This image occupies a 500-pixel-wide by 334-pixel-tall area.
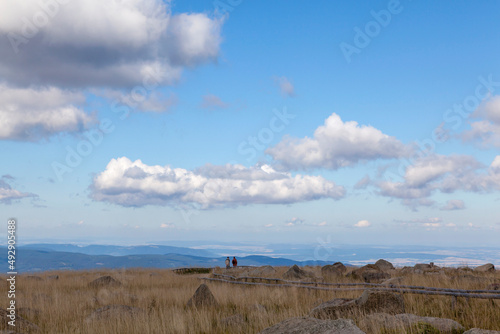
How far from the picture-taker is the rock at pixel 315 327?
5.64 m

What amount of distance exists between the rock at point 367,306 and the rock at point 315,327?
2.32 m

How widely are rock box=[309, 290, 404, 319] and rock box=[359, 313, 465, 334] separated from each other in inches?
45.8

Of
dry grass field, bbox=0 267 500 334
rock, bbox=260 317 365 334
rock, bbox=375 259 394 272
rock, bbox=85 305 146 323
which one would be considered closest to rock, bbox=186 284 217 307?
dry grass field, bbox=0 267 500 334

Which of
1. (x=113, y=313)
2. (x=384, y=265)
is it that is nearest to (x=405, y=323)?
(x=113, y=313)

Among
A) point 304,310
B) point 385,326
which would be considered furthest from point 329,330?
point 304,310

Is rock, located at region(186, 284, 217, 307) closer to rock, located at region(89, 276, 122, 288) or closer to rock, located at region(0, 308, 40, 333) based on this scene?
rock, located at region(0, 308, 40, 333)

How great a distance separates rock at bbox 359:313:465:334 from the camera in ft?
22.4

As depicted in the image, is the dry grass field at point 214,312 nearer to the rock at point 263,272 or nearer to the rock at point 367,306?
the rock at point 367,306

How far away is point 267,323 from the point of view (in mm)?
9062

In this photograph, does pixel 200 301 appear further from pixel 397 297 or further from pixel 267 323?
pixel 397 297

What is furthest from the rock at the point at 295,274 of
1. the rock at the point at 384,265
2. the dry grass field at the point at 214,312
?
the rock at the point at 384,265

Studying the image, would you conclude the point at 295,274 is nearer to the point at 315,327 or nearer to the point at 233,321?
the point at 233,321

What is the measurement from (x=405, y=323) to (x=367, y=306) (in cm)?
176

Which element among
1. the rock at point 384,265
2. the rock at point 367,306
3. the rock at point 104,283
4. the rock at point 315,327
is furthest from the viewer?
the rock at point 384,265
